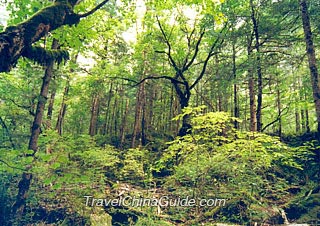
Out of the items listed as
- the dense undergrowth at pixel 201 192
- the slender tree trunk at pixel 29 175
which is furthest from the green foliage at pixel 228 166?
the slender tree trunk at pixel 29 175

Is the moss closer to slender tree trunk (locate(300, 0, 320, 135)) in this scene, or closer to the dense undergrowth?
the dense undergrowth

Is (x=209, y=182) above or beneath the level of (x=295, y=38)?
beneath

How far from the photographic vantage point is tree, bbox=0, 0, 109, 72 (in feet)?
11.3

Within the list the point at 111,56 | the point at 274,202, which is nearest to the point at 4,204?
the point at 274,202

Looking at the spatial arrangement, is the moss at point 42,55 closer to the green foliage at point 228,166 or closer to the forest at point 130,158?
the forest at point 130,158

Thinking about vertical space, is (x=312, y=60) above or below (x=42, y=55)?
above

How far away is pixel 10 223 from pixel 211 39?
11.4m

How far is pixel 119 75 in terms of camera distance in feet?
42.9

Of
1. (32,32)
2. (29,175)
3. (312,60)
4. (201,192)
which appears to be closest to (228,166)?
(201,192)

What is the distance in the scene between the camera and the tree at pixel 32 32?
11.3 ft

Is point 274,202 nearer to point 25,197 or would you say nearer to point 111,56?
point 25,197

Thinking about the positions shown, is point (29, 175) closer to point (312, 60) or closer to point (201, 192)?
point (201, 192)

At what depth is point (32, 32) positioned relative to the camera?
12.7 ft

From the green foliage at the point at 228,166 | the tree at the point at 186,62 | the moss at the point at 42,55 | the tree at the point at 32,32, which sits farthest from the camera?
the tree at the point at 186,62
